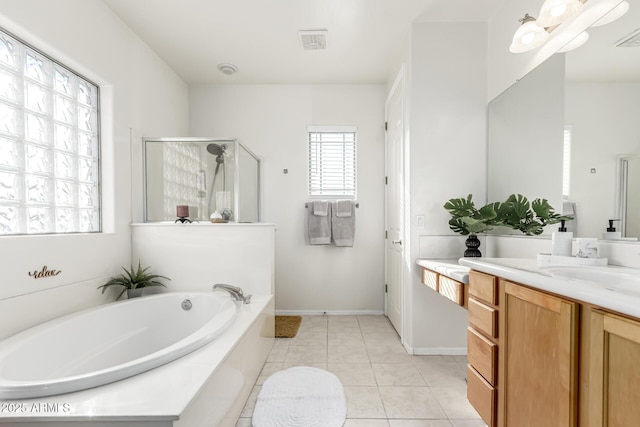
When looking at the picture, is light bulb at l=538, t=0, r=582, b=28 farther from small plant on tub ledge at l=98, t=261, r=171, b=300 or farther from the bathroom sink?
small plant on tub ledge at l=98, t=261, r=171, b=300

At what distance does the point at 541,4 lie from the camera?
169 centimetres

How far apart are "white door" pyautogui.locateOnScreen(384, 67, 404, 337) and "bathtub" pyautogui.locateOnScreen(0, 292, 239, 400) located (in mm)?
1471

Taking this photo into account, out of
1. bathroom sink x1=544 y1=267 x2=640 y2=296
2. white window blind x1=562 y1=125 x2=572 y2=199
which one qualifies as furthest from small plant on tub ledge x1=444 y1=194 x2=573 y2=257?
bathroom sink x1=544 y1=267 x2=640 y2=296

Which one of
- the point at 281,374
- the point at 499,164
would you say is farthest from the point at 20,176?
the point at 499,164

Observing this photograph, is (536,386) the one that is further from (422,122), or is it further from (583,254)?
(422,122)

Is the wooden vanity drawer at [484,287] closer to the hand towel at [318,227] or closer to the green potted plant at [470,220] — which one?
the green potted plant at [470,220]

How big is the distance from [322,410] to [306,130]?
2565mm

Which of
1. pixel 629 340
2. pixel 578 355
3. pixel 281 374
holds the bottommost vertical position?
pixel 281 374

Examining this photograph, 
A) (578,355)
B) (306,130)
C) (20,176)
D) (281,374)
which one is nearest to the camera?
(578,355)

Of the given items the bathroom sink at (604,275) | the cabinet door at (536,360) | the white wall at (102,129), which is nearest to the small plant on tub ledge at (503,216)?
the bathroom sink at (604,275)

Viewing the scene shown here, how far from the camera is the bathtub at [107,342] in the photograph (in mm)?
982

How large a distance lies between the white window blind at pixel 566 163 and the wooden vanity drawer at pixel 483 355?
2.70 feet

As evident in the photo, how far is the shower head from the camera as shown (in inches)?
96.1

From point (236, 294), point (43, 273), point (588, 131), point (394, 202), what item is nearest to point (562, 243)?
point (588, 131)
